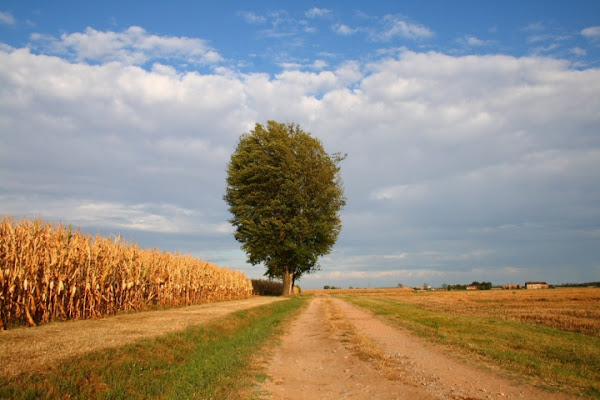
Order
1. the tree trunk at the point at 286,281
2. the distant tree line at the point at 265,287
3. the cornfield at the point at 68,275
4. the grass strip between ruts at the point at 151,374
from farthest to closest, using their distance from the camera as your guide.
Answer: the distant tree line at the point at 265,287 < the tree trunk at the point at 286,281 < the cornfield at the point at 68,275 < the grass strip between ruts at the point at 151,374

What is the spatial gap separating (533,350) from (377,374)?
17.5 ft

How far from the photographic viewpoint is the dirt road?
21.7 feet

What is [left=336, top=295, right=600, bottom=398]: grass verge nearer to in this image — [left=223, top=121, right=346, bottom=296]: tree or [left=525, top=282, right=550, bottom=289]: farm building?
[left=223, top=121, right=346, bottom=296]: tree

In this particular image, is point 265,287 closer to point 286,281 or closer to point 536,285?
point 286,281

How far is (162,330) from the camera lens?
11.4 m

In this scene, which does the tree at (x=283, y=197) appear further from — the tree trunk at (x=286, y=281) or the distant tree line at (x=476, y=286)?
the distant tree line at (x=476, y=286)

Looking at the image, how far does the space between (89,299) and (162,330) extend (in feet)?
13.2

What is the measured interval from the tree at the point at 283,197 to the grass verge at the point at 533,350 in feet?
79.6

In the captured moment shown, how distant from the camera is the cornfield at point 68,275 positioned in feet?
36.6

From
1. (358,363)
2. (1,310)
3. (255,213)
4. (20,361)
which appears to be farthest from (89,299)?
(255,213)

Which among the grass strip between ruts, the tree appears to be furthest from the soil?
the tree

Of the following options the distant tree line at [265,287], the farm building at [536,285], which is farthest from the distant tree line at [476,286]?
the distant tree line at [265,287]

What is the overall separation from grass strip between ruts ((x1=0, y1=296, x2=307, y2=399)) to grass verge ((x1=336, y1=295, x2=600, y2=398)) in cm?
544

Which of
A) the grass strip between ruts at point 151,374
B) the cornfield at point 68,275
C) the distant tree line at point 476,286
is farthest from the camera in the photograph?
the distant tree line at point 476,286
